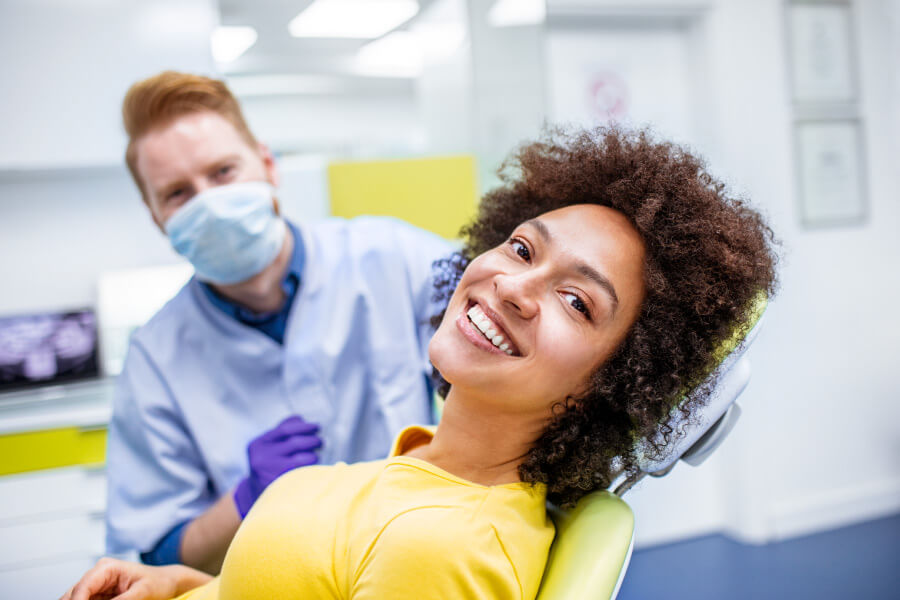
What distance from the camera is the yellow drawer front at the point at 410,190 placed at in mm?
2561

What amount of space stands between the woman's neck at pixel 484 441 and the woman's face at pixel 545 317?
3cm

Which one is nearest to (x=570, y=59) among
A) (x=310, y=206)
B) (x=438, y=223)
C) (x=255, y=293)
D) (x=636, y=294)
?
(x=438, y=223)

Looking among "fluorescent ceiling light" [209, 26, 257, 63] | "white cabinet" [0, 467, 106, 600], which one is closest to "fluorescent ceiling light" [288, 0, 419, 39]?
"fluorescent ceiling light" [209, 26, 257, 63]

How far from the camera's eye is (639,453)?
0.99 meters

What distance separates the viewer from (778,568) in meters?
2.77

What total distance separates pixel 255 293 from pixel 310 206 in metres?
1.18

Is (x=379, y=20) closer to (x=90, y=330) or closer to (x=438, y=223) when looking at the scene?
(x=438, y=223)

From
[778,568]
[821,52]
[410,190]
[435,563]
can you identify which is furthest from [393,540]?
[821,52]

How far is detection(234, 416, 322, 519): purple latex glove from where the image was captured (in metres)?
1.22

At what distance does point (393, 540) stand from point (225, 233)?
0.78 metres

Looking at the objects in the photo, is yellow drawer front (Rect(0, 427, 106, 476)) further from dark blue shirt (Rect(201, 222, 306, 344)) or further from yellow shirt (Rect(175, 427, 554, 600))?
yellow shirt (Rect(175, 427, 554, 600))

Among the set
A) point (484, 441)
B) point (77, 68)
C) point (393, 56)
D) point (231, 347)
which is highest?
point (393, 56)

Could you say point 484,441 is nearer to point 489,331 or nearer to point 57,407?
point 489,331

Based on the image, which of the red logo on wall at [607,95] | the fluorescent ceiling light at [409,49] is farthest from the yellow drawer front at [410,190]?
the red logo on wall at [607,95]
